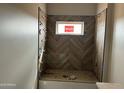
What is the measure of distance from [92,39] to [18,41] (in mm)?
2959

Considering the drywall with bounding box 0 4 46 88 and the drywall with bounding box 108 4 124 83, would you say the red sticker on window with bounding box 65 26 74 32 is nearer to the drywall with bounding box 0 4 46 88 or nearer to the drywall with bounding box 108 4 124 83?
the drywall with bounding box 108 4 124 83

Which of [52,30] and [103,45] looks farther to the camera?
[52,30]

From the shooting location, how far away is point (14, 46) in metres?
2.23

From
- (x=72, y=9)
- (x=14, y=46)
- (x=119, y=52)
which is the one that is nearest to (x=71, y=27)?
(x=72, y=9)

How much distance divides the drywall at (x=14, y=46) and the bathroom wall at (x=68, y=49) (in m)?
1.94

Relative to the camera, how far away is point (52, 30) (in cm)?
484

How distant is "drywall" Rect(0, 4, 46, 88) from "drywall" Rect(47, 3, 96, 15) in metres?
2.02

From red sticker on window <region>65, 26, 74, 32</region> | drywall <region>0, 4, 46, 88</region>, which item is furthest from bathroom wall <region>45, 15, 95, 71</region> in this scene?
drywall <region>0, 4, 46, 88</region>

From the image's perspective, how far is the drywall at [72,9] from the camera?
15.4 ft

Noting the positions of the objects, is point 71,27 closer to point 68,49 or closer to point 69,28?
point 69,28
